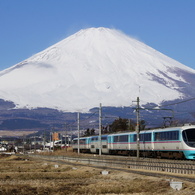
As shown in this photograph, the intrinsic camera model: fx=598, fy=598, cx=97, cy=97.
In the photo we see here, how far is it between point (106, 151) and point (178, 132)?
38063 millimetres

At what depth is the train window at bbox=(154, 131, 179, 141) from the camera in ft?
205

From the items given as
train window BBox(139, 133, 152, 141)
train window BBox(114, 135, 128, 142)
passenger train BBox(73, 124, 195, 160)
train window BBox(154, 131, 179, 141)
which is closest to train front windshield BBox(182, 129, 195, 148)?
passenger train BBox(73, 124, 195, 160)

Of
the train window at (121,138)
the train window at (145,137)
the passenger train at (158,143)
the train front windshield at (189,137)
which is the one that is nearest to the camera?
the train front windshield at (189,137)

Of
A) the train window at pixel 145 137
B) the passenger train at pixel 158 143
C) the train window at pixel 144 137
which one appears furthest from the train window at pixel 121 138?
the train window at pixel 145 137

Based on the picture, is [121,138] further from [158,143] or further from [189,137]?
[189,137]

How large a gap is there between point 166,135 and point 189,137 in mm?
6333

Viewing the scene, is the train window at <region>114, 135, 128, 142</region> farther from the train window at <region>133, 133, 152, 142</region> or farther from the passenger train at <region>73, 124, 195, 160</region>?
the train window at <region>133, 133, 152, 142</region>

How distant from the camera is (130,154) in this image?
83750mm

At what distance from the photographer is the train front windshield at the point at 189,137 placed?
5959 cm

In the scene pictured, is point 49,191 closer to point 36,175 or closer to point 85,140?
point 36,175

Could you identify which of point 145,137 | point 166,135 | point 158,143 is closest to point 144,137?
point 145,137

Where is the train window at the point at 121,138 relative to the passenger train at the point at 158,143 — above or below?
above

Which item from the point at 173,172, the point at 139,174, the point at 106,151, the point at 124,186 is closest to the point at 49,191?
the point at 124,186

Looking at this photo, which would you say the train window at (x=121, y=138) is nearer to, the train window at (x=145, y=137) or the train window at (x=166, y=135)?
the train window at (x=145, y=137)
